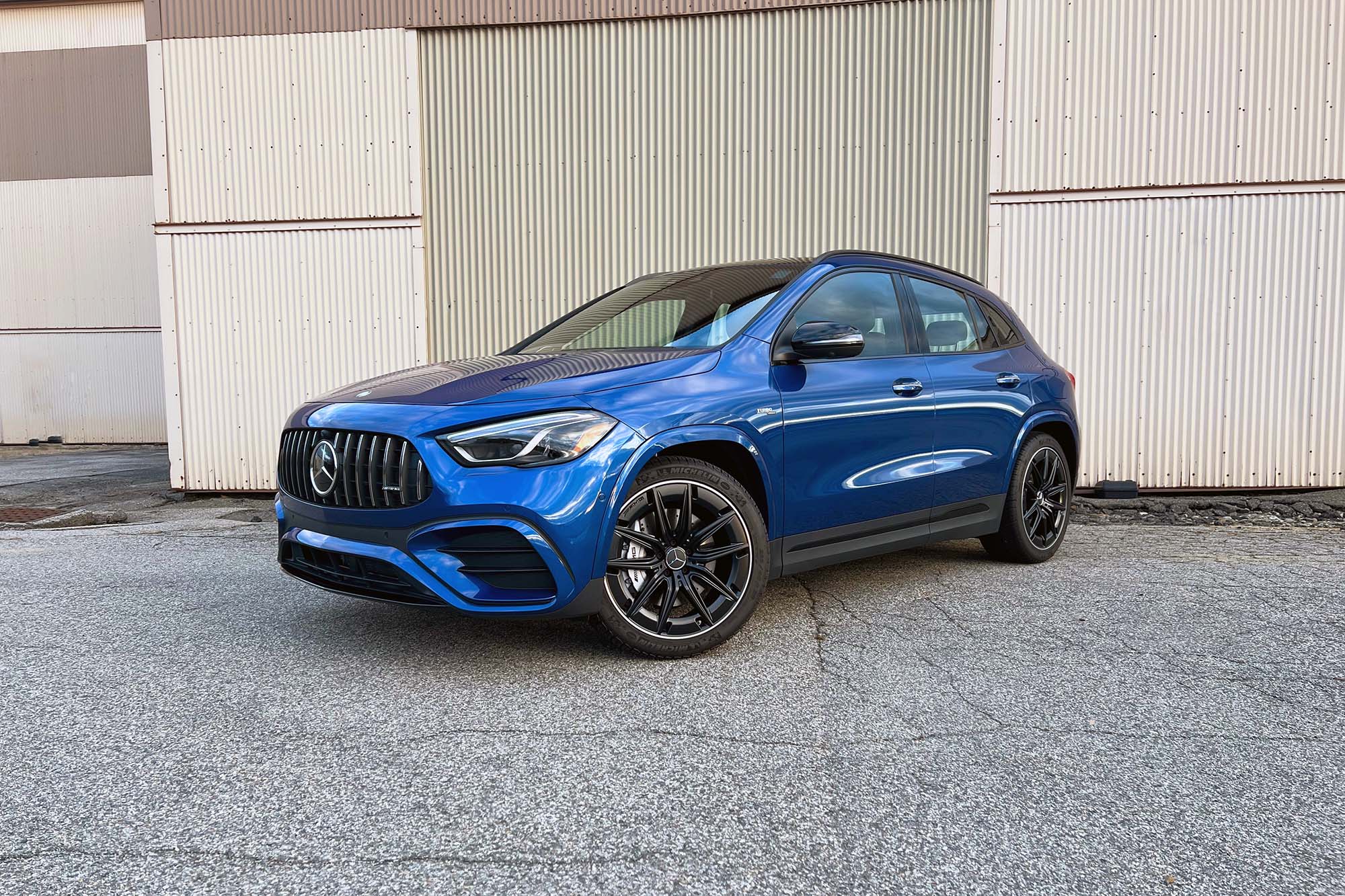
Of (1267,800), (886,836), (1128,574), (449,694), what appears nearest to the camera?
(886,836)

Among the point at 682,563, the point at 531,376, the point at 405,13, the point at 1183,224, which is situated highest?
the point at 405,13

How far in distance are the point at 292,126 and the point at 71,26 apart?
11920 millimetres

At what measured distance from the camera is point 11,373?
57.6 ft

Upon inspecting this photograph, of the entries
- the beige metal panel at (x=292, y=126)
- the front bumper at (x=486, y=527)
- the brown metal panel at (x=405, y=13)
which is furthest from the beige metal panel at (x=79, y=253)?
the front bumper at (x=486, y=527)

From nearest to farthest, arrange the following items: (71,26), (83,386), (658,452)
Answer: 1. (658,452)
2. (71,26)
3. (83,386)

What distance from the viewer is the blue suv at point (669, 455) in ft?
10.5

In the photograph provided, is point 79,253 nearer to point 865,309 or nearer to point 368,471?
point 368,471

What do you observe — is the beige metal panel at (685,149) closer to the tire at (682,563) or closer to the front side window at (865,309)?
the front side window at (865,309)

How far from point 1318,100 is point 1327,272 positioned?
54.9 inches

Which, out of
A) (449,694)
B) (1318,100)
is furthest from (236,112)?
(1318,100)

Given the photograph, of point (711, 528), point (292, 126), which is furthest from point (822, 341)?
point (292, 126)

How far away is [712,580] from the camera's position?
3559mm

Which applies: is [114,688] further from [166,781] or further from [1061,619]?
[1061,619]

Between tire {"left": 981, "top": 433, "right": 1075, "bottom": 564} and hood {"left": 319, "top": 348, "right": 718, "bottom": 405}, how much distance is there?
2.26 meters
